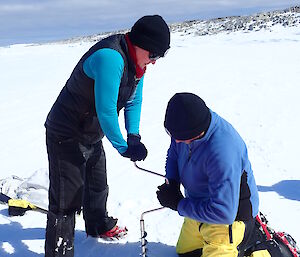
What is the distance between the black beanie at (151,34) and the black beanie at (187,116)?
46 cm

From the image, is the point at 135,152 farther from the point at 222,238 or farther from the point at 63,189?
the point at 222,238

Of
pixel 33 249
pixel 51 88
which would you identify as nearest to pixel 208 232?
pixel 33 249

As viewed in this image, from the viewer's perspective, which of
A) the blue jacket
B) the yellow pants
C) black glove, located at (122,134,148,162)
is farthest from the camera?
black glove, located at (122,134,148,162)

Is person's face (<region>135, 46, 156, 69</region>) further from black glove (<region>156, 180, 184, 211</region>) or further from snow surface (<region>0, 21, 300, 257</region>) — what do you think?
snow surface (<region>0, 21, 300, 257</region>)

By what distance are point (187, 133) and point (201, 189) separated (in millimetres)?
541

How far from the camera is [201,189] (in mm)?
2814

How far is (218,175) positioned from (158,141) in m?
3.70

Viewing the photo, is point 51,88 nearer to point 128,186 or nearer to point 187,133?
point 128,186

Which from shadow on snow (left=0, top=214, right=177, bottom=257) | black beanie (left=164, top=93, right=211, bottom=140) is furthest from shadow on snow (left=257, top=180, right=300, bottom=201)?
black beanie (left=164, top=93, right=211, bottom=140)

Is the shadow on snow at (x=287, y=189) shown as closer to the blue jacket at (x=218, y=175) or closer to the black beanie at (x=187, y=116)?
the blue jacket at (x=218, y=175)

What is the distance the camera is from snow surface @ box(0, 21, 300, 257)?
12.4 ft

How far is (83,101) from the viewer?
288cm

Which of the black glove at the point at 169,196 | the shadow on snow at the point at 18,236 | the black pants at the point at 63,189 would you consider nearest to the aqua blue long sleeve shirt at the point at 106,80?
the black pants at the point at 63,189

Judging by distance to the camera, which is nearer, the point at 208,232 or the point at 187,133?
the point at 187,133
